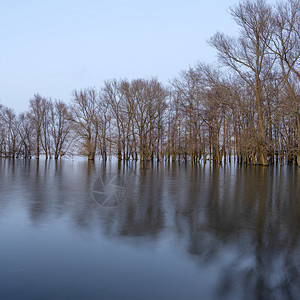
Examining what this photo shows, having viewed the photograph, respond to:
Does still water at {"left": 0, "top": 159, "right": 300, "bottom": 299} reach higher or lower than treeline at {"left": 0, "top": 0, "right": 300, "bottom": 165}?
lower

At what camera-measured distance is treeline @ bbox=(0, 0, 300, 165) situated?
27.9 meters

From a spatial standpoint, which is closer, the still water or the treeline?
the still water

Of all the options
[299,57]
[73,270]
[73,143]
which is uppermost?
[299,57]

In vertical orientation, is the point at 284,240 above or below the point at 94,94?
below

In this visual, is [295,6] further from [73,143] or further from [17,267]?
[73,143]

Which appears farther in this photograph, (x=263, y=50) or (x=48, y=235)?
(x=263, y=50)

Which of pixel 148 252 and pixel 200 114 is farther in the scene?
pixel 200 114

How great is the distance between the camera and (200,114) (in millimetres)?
39688

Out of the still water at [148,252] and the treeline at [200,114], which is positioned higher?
the treeline at [200,114]

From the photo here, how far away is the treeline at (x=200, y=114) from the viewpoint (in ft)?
91.5

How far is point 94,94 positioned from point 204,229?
151ft

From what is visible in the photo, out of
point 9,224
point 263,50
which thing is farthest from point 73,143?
point 9,224

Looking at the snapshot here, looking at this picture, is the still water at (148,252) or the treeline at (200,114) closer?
the still water at (148,252)

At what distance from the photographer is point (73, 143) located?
49.5m
